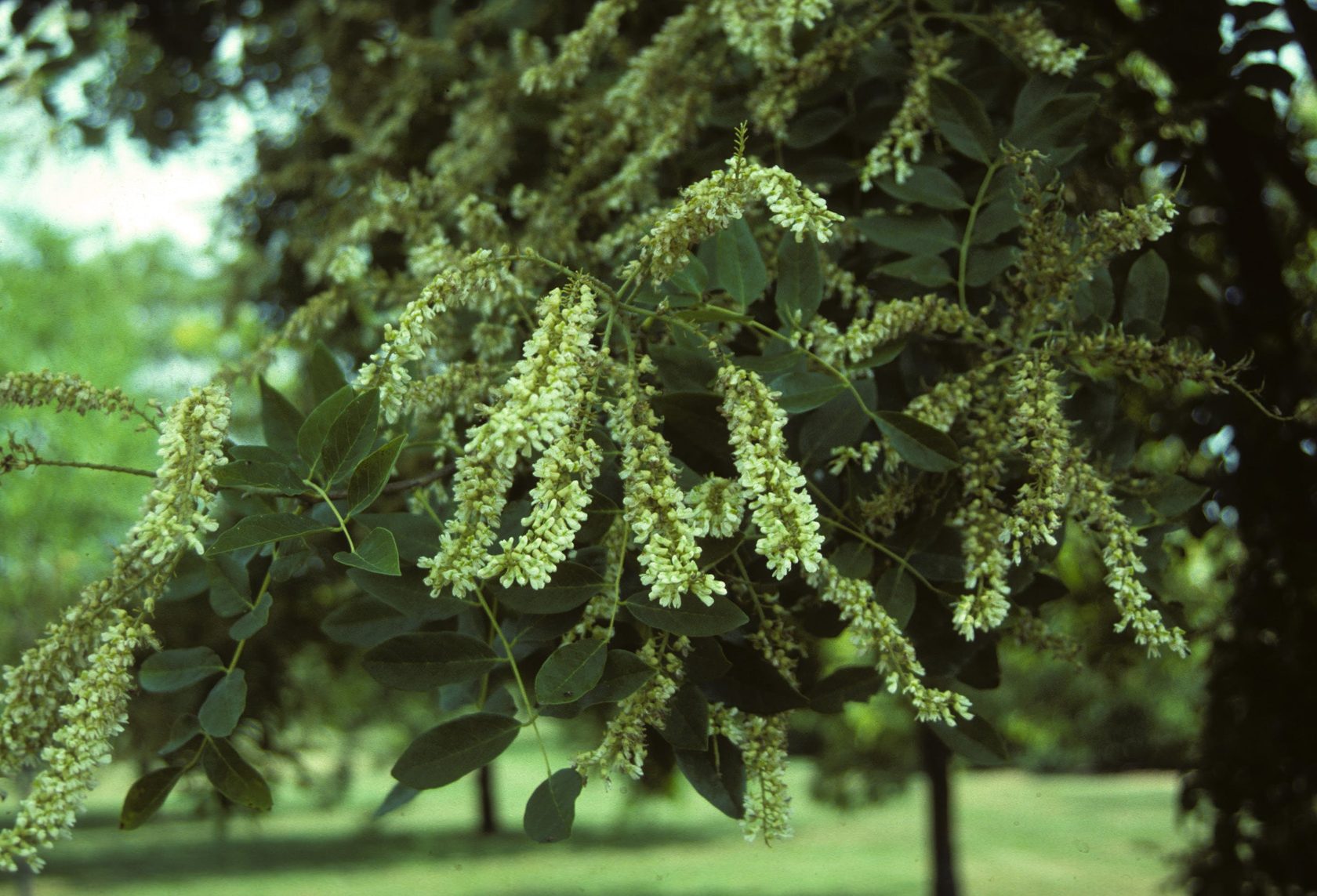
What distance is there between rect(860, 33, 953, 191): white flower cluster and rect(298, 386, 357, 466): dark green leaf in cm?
99

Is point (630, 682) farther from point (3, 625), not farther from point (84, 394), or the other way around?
point (3, 625)

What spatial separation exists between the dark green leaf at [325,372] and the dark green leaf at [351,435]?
1.13ft

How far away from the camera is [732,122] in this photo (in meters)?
2.40

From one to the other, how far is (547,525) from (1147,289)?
1.27 meters

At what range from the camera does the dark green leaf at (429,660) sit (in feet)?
5.40

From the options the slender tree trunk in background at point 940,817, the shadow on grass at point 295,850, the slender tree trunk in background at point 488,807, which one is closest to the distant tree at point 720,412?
the slender tree trunk in background at point 940,817

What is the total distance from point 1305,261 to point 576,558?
10.5 ft

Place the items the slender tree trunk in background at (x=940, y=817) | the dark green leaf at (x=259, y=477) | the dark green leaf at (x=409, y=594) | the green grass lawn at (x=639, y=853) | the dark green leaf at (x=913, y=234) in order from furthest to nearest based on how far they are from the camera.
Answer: the green grass lawn at (x=639, y=853) < the slender tree trunk in background at (x=940, y=817) < the dark green leaf at (x=913, y=234) < the dark green leaf at (x=409, y=594) < the dark green leaf at (x=259, y=477)

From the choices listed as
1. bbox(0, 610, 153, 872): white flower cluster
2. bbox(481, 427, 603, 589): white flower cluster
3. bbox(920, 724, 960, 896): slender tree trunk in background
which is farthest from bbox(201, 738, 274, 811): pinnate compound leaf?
bbox(920, 724, 960, 896): slender tree trunk in background

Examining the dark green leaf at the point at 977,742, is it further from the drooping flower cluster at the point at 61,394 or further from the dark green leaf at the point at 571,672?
the drooping flower cluster at the point at 61,394

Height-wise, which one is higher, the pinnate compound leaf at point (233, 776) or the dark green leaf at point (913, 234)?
the dark green leaf at point (913, 234)

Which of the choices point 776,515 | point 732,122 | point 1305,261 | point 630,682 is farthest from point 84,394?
point 1305,261

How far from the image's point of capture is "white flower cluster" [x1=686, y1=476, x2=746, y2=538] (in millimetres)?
1457

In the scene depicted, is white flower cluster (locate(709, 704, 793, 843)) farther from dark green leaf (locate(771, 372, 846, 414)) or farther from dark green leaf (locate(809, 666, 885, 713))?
dark green leaf (locate(771, 372, 846, 414))
